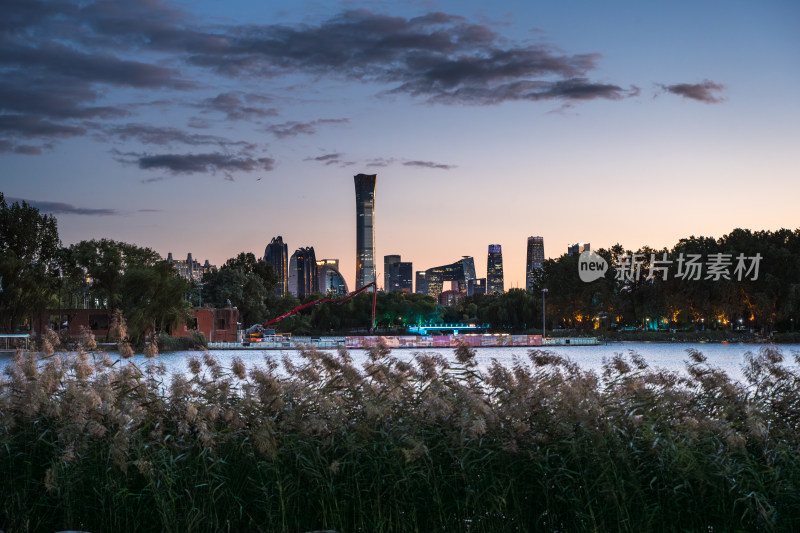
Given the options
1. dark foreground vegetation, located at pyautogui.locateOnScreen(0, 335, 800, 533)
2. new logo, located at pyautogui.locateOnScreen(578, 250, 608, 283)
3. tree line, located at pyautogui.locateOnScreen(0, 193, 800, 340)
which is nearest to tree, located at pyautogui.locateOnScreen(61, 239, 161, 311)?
tree line, located at pyautogui.locateOnScreen(0, 193, 800, 340)

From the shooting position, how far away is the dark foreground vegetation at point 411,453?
8.12 meters

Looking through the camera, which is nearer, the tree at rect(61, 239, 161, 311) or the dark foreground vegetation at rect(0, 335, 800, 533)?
the dark foreground vegetation at rect(0, 335, 800, 533)

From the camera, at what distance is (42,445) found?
9.62 metres

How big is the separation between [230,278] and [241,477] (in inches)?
4517

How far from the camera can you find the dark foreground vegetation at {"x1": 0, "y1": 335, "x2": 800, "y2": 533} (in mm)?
8117

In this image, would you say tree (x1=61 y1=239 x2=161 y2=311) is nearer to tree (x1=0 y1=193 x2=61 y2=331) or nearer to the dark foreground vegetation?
tree (x1=0 y1=193 x2=61 y2=331)

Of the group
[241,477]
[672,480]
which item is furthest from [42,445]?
[672,480]

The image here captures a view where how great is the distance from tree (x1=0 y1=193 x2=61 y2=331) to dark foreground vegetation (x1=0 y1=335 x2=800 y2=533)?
232ft

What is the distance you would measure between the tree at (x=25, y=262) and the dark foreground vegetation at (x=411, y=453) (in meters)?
70.7

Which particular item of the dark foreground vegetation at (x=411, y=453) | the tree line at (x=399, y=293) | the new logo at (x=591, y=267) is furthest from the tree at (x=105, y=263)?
the dark foreground vegetation at (x=411, y=453)

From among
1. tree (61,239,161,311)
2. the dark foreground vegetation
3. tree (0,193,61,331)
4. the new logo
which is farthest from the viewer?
the new logo

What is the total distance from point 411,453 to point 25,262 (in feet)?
261

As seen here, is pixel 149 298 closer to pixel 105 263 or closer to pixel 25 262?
pixel 105 263

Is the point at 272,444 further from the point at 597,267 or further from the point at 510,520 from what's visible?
the point at 597,267
